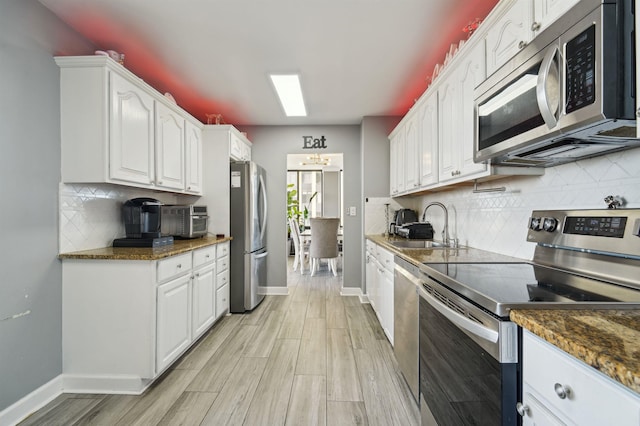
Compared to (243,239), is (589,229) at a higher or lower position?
higher

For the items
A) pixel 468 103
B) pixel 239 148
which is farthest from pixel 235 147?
pixel 468 103

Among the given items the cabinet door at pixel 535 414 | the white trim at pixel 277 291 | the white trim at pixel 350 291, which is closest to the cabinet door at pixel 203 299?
→ the white trim at pixel 277 291

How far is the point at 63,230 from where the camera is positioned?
1822 millimetres

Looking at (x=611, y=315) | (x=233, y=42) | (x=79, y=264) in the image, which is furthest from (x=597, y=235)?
(x=79, y=264)

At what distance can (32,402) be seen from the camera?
1.60m

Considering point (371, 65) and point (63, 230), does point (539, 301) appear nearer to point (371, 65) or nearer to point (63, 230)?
point (371, 65)

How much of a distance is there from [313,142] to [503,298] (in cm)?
355

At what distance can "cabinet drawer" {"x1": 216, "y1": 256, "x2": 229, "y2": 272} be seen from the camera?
292cm

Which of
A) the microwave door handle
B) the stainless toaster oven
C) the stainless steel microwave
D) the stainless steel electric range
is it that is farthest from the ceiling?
the stainless steel electric range

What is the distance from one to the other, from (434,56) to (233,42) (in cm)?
169

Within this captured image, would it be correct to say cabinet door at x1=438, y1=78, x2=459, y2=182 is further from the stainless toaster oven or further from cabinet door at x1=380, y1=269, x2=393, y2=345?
the stainless toaster oven

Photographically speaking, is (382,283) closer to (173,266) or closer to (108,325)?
(173,266)

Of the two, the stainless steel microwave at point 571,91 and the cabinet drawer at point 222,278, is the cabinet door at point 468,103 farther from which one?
the cabinet drawer at point 222,278

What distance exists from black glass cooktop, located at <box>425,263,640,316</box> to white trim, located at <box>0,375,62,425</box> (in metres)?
→ 2.39
